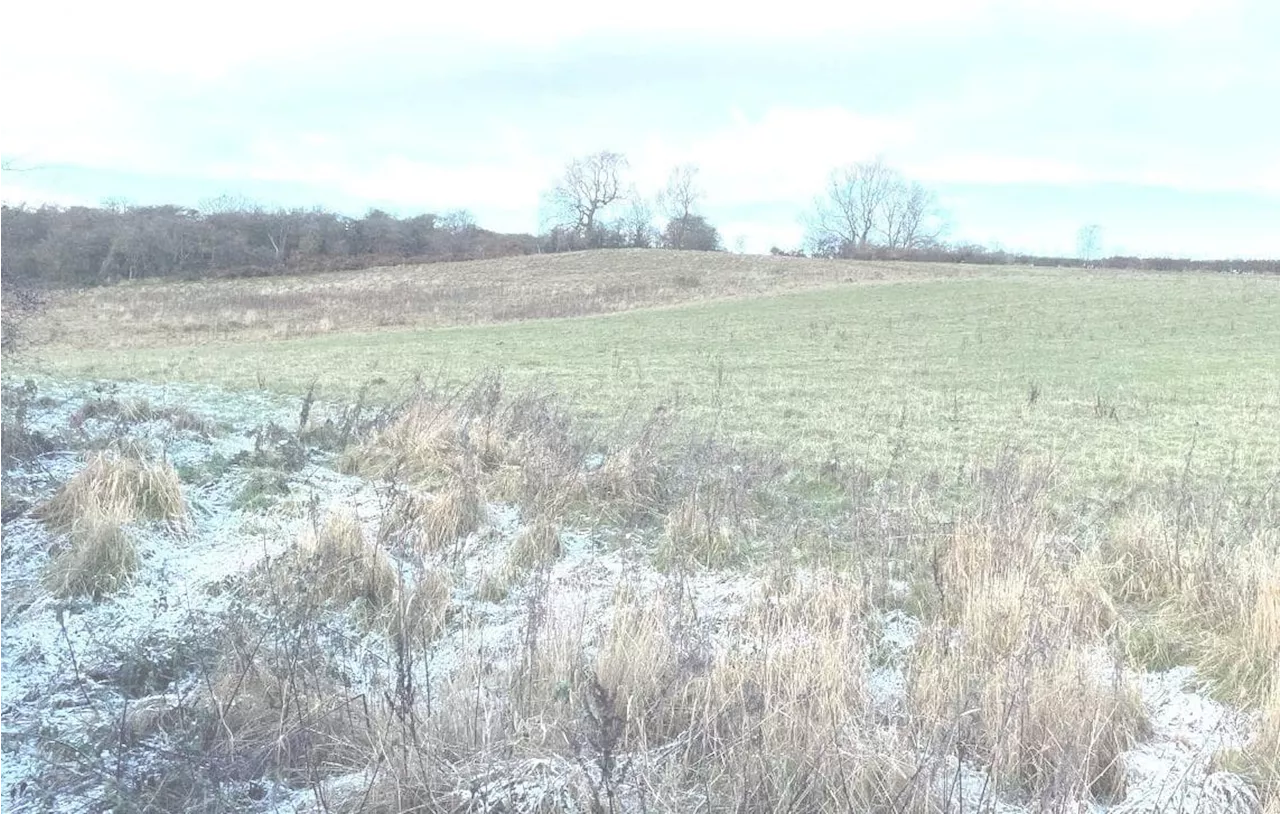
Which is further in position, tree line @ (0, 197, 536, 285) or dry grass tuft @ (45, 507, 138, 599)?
tree line @ (0, 197, 536, 285)

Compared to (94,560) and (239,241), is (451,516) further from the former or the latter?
(239,241)

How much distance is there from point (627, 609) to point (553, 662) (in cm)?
51

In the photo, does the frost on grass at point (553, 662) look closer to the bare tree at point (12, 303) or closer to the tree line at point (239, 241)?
the bare tree at point (12, 303)

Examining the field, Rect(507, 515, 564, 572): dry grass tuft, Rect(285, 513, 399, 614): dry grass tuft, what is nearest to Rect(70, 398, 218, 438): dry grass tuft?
the field

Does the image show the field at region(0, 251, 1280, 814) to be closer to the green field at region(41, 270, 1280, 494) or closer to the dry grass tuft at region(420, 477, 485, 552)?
the dry grass tuft at region(420, 477, 485, 552)

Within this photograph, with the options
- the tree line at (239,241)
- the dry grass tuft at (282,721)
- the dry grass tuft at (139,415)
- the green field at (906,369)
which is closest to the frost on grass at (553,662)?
the dry grass tuft at (282,721)

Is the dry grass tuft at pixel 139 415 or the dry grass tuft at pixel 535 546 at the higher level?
the dry grass tuft at pixel 139 415

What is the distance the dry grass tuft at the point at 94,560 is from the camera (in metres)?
4.49

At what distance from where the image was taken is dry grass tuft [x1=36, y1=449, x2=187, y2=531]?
5.16 metres

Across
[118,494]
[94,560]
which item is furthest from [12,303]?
[94,560]

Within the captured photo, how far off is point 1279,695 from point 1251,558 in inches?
58.9

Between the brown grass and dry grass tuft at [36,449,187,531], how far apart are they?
69.7ft

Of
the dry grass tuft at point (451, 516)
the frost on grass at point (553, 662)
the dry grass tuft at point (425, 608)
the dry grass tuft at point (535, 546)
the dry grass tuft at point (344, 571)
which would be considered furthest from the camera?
the dry grass tuft at point (451, 516)

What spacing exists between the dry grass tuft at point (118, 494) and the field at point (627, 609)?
3cm
